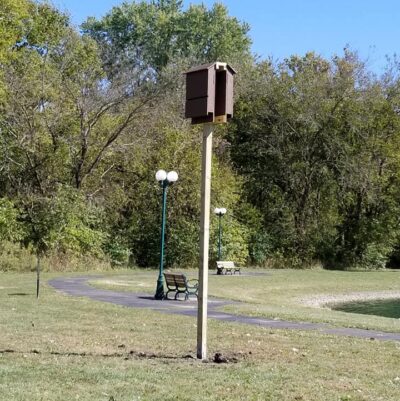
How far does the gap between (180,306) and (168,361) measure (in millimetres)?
8807

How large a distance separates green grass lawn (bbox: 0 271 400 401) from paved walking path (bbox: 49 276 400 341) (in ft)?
2.94

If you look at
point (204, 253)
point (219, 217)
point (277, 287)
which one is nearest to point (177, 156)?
point (219, 217)

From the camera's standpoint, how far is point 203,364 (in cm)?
857

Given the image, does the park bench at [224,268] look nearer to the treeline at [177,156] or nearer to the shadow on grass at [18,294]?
the treeline at [177,156]

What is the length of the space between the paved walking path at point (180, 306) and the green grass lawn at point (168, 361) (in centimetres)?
90

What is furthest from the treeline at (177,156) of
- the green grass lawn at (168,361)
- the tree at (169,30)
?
the green grass lawn at (168,361)

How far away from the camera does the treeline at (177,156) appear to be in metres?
33.1

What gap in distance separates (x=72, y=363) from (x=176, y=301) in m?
10.7

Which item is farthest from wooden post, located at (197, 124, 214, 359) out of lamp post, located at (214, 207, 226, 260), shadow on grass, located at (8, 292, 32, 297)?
lamp post, located at (214, 207, 226, 260)

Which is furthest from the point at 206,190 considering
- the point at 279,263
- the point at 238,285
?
the point at 279,263

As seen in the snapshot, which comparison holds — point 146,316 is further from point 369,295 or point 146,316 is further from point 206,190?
point 369,295

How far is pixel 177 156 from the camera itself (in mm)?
37688

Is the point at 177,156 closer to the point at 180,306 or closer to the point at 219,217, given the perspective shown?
the point at 219,217

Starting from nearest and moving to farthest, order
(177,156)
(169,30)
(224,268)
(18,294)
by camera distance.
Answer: (18,294) < (224,268) < (177,156) < (169,30)
